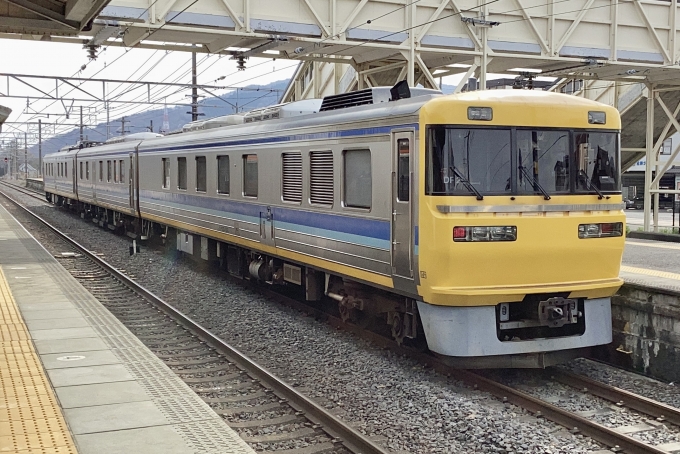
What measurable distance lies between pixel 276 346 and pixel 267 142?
11.6ft

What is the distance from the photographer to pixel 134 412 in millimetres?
6457

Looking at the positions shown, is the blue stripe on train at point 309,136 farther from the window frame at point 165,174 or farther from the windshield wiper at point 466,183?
the window frame at point 165,174

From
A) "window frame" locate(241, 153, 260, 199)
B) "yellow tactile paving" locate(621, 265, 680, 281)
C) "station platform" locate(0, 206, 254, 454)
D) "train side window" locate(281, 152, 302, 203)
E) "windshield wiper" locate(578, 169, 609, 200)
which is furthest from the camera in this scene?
"window frame" locate(241, 153, 260, 199)

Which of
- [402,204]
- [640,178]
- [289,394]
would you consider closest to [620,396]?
[402,204]

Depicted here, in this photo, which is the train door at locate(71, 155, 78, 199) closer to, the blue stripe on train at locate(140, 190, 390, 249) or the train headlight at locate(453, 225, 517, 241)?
the blue stripe on train at locate(140, 190, 390, 249)

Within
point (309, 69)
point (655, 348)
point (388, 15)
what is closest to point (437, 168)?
point (655, 348)

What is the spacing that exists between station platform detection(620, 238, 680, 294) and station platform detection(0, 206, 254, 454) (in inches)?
207

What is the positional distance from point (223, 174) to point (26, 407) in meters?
7.90

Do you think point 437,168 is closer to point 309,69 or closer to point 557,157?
point 557,157

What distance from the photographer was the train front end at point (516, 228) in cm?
755

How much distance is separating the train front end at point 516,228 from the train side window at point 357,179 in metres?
1.33

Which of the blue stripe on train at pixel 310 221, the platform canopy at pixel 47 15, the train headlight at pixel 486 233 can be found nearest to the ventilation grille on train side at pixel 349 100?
the blue stripe on train at pixel 310 221

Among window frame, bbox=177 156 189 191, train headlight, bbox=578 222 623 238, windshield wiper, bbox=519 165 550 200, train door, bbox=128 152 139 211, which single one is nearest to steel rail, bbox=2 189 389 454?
windshield wiper, bbox=519 165 550 200

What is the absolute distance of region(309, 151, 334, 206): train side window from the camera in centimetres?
975
